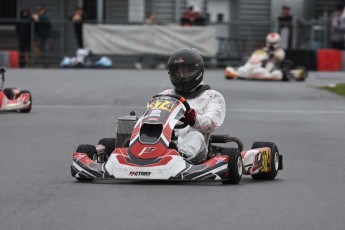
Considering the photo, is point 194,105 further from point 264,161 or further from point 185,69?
point 264,161

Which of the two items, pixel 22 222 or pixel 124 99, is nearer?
pixel 22 222

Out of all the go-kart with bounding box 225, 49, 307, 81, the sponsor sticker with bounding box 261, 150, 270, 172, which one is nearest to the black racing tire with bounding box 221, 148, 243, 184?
the sponsor sticker with bounding box 261, 150, 270, 172

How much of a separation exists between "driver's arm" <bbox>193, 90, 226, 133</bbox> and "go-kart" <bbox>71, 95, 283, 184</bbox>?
174mm

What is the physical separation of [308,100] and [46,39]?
14227 mm

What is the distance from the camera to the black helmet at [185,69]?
1027 cm

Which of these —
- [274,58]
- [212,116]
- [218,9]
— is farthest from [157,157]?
[218,9]

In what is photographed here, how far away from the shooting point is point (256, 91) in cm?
2548

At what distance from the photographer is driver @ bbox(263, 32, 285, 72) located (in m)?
30.1

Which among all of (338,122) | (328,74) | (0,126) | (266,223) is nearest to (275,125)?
(338,122)

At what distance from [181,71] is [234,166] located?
3.79ft

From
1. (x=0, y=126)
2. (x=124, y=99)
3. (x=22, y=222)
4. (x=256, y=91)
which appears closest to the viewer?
(x=22, y=222)

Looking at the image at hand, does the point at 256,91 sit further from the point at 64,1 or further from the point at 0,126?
the point at 64,1

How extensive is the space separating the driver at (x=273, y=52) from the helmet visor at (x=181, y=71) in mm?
19955

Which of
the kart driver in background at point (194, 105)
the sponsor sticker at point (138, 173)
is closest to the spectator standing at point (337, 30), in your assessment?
the kart driver in background at point (194, 105)
